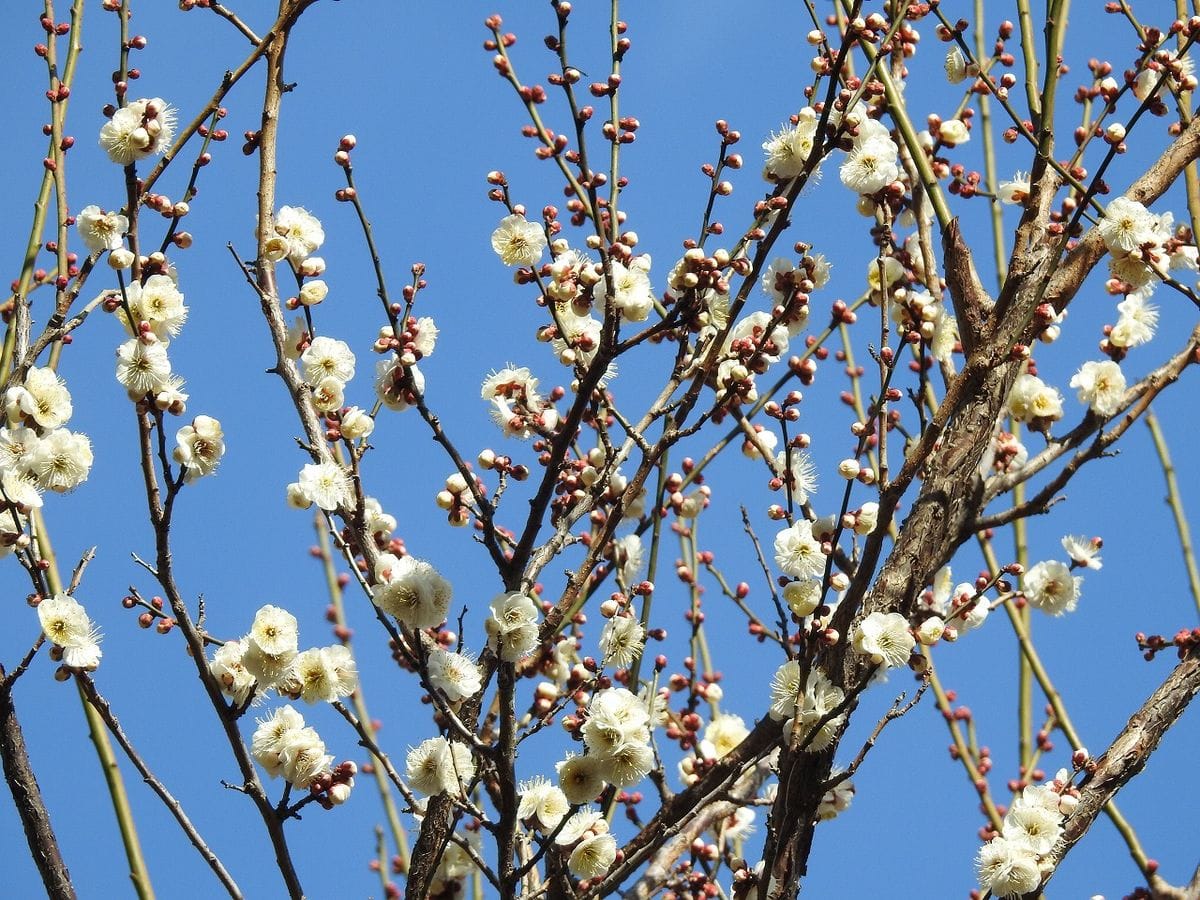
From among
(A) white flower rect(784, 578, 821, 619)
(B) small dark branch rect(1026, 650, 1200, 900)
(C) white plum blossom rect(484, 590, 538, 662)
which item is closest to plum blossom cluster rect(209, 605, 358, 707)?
(C) white plum blossom rect(484, 590, 538, 662)

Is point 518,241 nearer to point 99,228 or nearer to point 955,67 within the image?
point 99,228

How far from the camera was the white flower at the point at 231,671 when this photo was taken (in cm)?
266

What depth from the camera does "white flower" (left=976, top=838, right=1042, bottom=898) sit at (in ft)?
8.94

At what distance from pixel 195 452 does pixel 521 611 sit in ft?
2.68

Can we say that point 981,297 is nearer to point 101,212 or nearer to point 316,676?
point 316,676

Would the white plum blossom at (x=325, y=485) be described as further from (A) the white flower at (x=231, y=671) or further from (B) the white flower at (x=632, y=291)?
(B) the white flower at (x=632, y=291)

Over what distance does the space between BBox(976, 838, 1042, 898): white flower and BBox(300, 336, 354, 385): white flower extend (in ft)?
5.92

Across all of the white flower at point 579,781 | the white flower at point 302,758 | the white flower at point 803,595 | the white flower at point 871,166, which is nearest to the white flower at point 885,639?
the white flower at point 803,595

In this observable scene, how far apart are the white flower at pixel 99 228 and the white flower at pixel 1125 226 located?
2351 millimetres

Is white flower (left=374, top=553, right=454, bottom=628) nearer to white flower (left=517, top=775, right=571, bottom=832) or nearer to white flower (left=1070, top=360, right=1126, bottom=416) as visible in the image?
white flower (left=517, top=775, right=571, bottom=832)

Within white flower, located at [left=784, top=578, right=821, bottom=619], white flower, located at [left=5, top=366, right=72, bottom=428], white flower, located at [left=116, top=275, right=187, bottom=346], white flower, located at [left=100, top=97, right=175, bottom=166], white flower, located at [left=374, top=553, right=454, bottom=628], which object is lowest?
white flower, located at [left=784, top=578, right=821, bottom=619]

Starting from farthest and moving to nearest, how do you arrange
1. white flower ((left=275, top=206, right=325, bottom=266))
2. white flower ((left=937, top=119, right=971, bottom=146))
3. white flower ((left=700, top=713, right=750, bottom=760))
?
white flower ((left=700, top=713, right=750, bottom=760)) < white flower ((left=937, top=119, right=971, bottom=146)) < white flower ((left=275, top=206, right=325, bottom=266))

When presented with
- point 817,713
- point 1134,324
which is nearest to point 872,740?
point 817,713

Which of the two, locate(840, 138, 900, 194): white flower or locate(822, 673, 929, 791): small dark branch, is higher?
locate(840, 138, 900, 194): white flower
